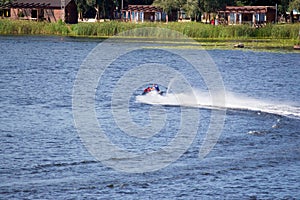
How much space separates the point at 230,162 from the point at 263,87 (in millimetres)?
21355

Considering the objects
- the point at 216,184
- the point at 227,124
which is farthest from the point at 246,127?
the point at 216,184

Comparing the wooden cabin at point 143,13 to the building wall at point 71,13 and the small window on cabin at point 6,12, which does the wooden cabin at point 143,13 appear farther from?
the small window on cabin at point 6,12

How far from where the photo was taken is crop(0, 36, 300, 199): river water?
2027cm

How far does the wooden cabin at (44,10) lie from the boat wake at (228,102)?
80.3m

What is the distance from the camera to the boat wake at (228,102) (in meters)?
33.5

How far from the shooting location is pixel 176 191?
20.1 m

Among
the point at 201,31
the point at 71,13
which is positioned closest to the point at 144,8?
the point at 71,13

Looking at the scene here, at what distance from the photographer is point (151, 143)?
25891 mm

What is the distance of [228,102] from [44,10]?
279ft

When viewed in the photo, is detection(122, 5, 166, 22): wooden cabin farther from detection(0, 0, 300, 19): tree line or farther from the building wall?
the building wall

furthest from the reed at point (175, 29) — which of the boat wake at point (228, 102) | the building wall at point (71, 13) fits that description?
the boat wake at point (228, 102)

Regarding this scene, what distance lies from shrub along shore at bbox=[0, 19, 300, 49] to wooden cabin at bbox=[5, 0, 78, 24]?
21.6 meters

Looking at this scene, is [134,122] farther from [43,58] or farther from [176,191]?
[43,58]

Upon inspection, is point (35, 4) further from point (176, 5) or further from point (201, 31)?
point (201, 31)
